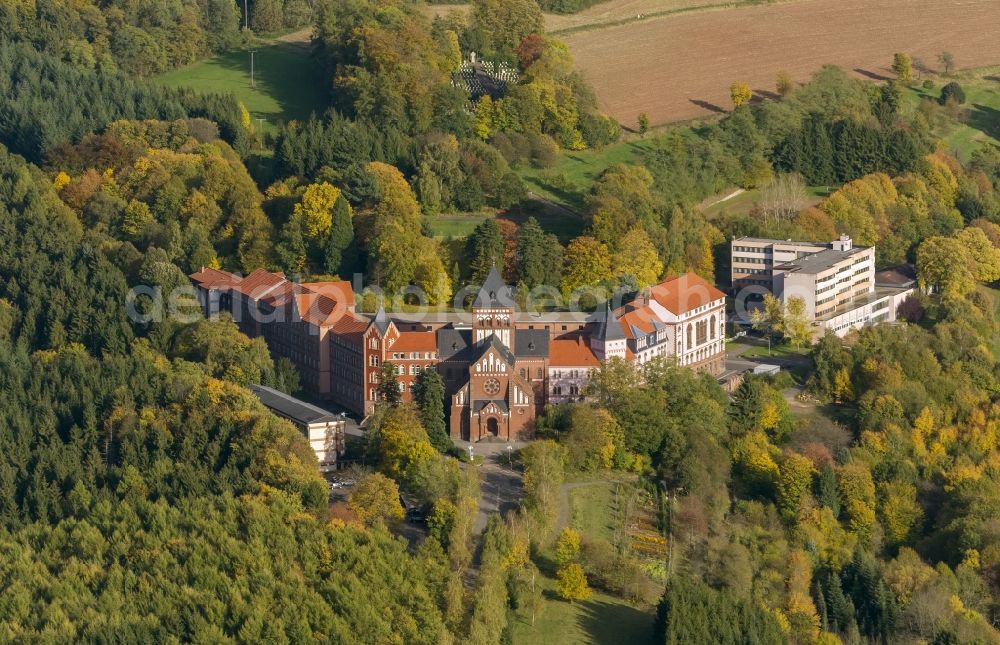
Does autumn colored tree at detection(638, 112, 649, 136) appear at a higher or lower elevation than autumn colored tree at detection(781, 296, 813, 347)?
higher

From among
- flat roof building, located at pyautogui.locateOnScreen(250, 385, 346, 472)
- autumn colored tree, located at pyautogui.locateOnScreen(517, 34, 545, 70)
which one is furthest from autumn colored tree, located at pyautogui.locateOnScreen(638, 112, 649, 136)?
flat roof building, located at pyautogui.locateOnScreen(250, 385, 346, 472)

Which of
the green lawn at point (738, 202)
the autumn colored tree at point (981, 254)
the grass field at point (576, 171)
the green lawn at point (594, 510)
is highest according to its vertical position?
the grass field at point (576, 171)

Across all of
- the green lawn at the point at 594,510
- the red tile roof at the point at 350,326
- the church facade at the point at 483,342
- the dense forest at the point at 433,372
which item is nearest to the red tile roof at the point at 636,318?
the church facade at the point at 483,342

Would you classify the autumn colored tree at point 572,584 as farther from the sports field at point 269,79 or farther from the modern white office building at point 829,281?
the sports field at point 269,79

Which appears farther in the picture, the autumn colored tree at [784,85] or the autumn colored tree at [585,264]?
the autumn colored tree at [784,85]

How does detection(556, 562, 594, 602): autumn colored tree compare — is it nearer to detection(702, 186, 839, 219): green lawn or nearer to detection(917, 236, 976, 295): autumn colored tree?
detection(917, 236, 976, 295): autumn colored tree

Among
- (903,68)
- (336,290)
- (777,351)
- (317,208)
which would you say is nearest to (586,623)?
(336,290)
